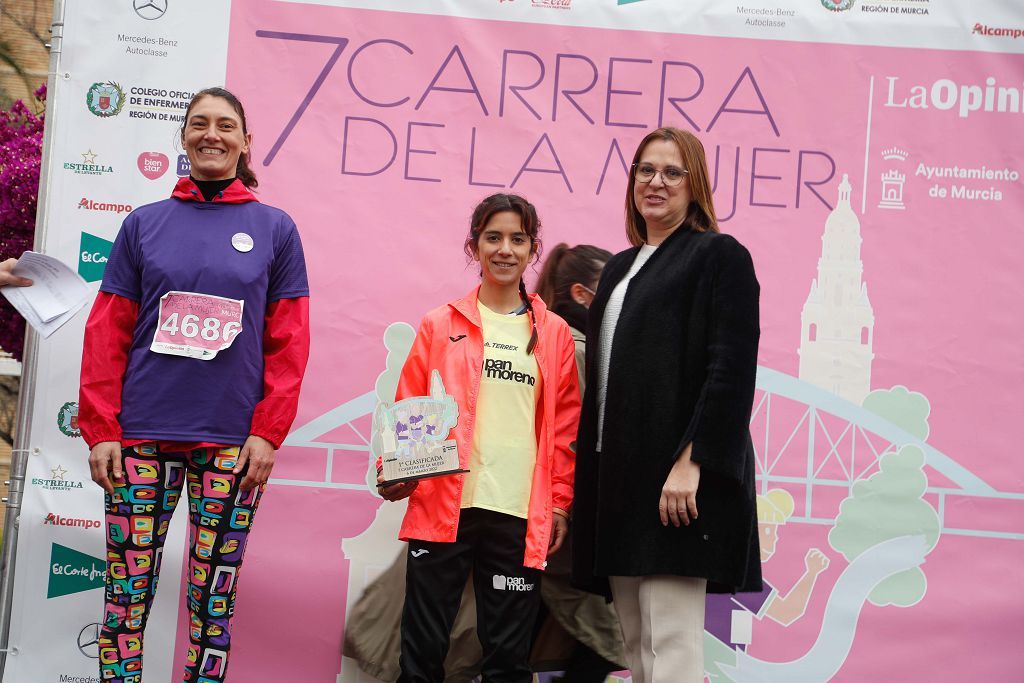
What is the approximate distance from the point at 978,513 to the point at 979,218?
Result: 1068 millimetres

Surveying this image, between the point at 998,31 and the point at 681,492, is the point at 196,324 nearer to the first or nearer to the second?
the point at 681,492

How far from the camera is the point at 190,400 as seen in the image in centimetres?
246

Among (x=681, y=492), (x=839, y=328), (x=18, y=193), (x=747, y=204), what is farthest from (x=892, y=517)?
(x=18, y=193)

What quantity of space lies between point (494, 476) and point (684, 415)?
0.59 meters

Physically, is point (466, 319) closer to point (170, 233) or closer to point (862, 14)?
point (170, 233)

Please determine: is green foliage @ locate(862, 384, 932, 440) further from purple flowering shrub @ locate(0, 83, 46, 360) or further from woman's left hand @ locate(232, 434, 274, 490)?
purple flowering shrub @ locate(0, 83, 46, 360)

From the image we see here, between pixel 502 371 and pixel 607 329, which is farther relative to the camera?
pixel 502 371

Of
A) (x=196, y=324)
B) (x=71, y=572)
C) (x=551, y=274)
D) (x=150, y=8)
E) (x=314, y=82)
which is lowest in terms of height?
(x=71, y=572)

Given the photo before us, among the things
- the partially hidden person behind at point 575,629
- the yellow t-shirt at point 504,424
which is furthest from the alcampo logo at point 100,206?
the partially hidden person behind at point 575,629

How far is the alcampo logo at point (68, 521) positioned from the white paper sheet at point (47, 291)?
0.93 m

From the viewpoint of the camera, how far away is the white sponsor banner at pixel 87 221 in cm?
336

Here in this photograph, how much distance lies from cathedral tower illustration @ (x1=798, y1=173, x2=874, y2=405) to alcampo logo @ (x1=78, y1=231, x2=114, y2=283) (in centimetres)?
255

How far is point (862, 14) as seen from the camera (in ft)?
11.6

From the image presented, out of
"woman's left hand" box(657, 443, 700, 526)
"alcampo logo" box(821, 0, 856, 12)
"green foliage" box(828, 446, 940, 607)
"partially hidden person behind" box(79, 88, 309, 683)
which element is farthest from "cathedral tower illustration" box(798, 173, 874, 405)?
"partially hidden person behind" box(79, 88, 309, 683)
